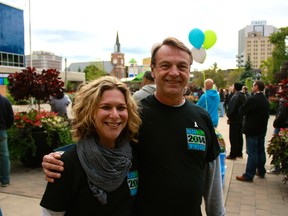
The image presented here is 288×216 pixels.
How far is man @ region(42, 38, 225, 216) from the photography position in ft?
5.58

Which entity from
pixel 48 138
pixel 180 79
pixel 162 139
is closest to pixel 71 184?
pixel 162 139

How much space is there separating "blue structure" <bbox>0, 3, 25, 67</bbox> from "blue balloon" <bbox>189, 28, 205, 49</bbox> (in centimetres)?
3955

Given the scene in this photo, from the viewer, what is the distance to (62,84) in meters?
7.06

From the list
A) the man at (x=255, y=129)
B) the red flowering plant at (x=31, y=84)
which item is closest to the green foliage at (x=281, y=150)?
the man at (x=255, y=129)

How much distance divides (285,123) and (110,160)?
17.8 ft

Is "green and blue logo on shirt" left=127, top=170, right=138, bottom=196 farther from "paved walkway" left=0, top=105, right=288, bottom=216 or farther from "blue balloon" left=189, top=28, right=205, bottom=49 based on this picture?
"blue balloon" left=189, top=28, right=205, bottom=49

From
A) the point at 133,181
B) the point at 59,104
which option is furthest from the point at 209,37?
the point at 133,181

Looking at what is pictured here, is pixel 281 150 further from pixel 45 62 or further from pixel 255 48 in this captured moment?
pixel 255 48

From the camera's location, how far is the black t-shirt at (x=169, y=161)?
5.56ft

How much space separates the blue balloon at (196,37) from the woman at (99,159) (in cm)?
582

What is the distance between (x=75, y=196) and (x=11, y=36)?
150 ft

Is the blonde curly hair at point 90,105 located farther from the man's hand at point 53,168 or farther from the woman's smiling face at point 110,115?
the man's hand at point 53,168

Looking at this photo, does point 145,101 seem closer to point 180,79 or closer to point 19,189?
point 180,79

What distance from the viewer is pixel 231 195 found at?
15.9 feet
